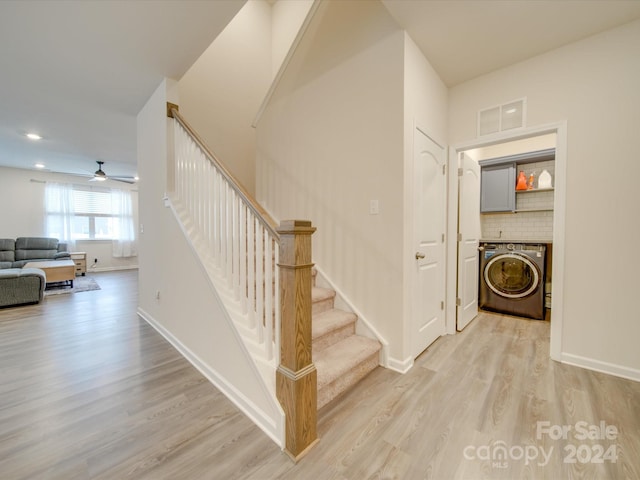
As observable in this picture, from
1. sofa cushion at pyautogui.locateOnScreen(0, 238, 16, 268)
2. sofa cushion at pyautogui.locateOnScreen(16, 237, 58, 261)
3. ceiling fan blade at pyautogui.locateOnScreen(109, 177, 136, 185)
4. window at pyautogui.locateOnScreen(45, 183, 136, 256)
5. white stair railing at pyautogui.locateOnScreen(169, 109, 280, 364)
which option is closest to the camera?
white stair railing at pyautogui.locateOnScreen(169, 109, 280, 364)

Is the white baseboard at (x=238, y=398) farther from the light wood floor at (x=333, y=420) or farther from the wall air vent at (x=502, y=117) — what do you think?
the wall air vent at (x=502, y=117)

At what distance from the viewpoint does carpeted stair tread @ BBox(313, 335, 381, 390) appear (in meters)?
1.77

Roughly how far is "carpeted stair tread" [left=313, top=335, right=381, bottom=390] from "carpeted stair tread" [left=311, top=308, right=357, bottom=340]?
0.15 m

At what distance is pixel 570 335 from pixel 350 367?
190cm

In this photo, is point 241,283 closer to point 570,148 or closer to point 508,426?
point 508,426

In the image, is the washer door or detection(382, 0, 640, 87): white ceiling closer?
detection(382, 0, 640, 87): white ceiling

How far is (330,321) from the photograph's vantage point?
2.21 m

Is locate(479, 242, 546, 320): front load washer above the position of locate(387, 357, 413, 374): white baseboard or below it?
above

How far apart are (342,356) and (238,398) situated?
765mm

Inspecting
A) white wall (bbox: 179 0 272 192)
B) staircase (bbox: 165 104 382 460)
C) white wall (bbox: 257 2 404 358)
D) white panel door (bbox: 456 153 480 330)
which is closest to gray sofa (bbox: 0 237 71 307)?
staircase (bbox: 165 104 382 460)

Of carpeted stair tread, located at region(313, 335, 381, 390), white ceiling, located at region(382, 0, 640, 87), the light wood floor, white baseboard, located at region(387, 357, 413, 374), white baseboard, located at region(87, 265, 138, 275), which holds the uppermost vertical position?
white ceiling, located at region(382, 0, 640, 87)

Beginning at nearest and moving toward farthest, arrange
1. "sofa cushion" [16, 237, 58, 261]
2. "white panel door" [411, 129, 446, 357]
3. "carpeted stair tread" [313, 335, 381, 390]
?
1. "carpeted stair tread" [313, 335, 381, 390]
2. "white panel door" [411, 129, 446, 357]
3. "sofa cushion" [16, 237, 58, 261]

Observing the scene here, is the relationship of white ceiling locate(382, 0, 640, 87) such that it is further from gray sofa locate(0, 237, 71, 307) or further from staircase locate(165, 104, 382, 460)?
gray sofa locate(0, 237, 71, 307)

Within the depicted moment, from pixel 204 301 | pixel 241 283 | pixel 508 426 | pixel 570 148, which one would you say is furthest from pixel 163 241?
pixel 570 148
